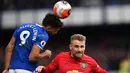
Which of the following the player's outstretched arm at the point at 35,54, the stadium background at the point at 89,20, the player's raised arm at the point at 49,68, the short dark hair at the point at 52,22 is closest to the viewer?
the player's outstretched arm at the point at 35,54

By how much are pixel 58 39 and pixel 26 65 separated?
20.0 metres

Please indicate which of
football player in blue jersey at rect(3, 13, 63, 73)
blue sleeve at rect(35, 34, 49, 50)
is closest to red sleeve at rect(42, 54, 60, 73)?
football player in blue jersey at rect(3, 13, 63, 73)

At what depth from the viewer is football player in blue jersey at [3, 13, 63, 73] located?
23.3 ft

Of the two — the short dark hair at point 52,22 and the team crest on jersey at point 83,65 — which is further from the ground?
the short dark hair at point 52,22

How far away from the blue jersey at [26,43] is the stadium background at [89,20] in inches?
703

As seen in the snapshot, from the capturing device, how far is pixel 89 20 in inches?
1029

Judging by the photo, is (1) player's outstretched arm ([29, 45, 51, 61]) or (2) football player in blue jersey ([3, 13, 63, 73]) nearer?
(1) player's outstretched arm ([29, 45, 51, 61])

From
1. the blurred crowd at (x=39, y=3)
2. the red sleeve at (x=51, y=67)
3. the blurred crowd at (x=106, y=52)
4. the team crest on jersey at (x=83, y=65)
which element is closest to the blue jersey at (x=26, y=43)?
the red sleeve at (x=51, y=67)

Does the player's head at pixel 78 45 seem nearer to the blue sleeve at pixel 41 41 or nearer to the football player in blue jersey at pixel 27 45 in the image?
the football player in blue jersey at pixel 27 45

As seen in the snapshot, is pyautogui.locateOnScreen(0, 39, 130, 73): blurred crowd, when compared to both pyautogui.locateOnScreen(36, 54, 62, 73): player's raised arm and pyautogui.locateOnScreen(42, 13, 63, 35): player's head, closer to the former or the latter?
pyautogui.locateOnScreen(36, 54, 62, 73): player's raised arm

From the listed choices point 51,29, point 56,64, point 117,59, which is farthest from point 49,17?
point 117,59

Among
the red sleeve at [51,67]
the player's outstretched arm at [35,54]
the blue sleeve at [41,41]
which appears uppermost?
the blue sleeve at [41,41]

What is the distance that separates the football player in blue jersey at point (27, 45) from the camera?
7094 mm

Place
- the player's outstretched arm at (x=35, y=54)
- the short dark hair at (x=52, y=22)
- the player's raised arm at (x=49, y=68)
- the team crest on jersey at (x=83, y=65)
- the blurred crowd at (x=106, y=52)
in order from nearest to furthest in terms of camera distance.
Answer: the player's outstretched arm at (x=35, y=54), the short dark hair at (x=52, y=22), the player's raised arm at (x=49, y=68), the team crest on jersey at (x=83, y=65), the blurred crowd at (x=106, y=52)
